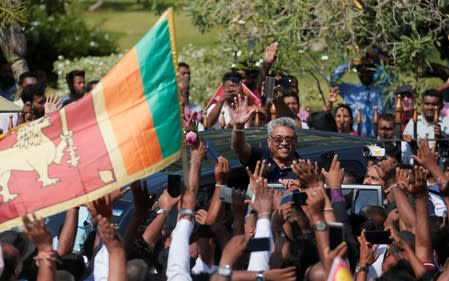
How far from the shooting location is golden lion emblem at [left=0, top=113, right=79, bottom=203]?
258 inches

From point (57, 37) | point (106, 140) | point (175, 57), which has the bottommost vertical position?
point (106, 140)

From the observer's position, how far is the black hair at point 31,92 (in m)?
11.6

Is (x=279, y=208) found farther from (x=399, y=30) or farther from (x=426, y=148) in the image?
(x=399, y=30)

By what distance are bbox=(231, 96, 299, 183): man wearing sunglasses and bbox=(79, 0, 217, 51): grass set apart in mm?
20066

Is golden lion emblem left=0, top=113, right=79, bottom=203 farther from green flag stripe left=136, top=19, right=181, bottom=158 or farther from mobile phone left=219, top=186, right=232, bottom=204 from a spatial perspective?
mobile phone left=219, top=186, right=232, bottom=204

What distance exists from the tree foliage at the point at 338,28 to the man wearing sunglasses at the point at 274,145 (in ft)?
12.9

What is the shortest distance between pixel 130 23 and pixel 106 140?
1159 inches

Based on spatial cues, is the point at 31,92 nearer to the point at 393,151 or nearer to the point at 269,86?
the point at 269,86

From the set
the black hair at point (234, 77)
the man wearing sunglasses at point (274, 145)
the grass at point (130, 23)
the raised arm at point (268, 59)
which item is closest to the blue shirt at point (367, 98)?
the raised arm at point (268, 59)

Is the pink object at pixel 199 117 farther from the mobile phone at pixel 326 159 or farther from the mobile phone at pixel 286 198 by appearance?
the mobile phone at pixel 286 198

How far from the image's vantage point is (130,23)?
117 ft

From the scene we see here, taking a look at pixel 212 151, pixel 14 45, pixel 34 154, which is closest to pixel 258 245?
pixel 34 154

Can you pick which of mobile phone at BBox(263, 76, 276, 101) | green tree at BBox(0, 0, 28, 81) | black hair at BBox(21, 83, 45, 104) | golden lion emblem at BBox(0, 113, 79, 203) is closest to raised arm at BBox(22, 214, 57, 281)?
golden lion emblem at BBox(0, 113, 79, 203)

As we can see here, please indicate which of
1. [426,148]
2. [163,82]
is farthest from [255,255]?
[426,148]
